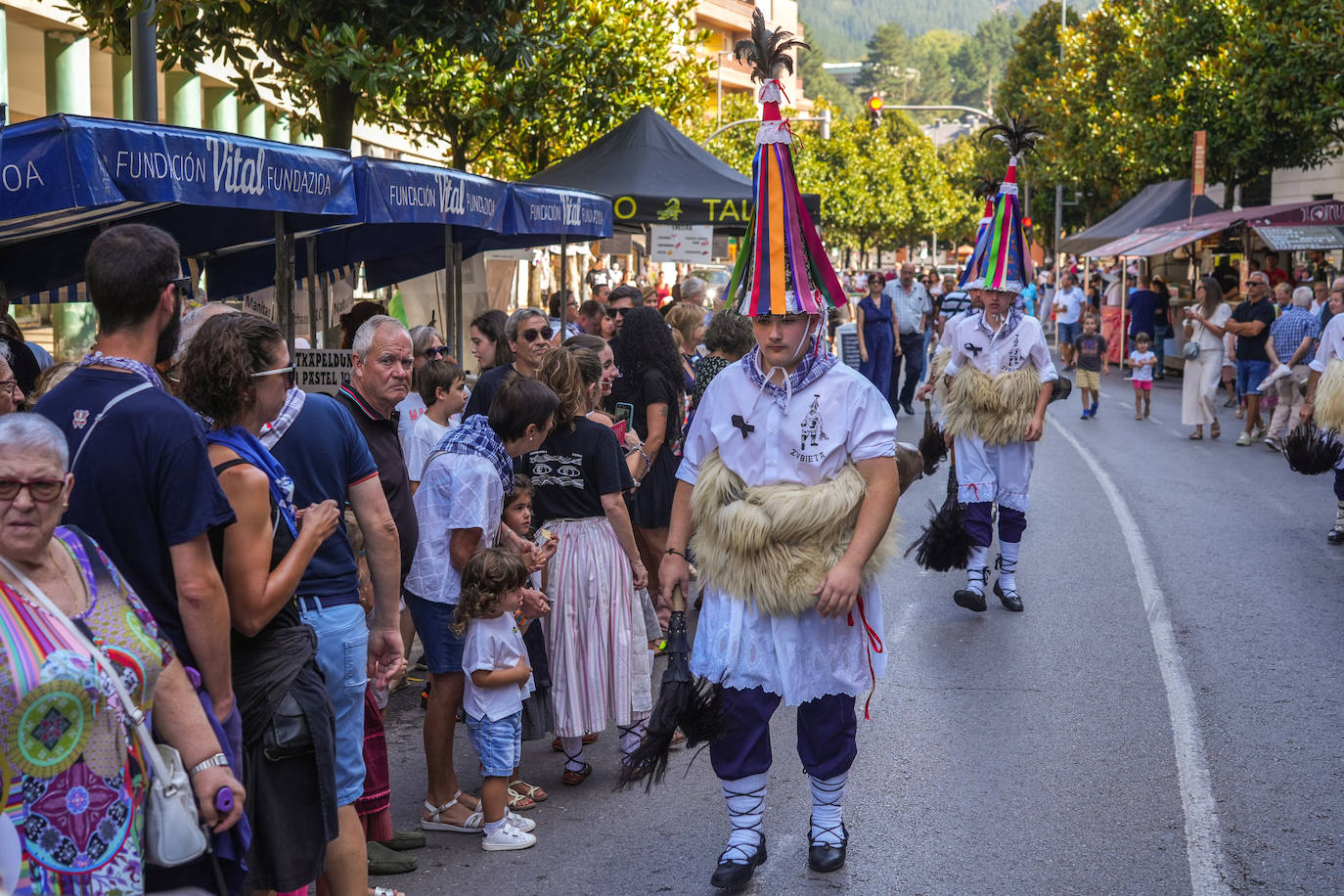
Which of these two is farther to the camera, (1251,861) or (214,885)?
(1251,861)

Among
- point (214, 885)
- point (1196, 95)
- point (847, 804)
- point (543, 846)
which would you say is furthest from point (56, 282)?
point (1196, 95)

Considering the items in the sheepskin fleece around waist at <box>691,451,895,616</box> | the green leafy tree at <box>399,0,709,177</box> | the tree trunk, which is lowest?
the sheepskin fleece around waist at <box>691,451,895,616</box>

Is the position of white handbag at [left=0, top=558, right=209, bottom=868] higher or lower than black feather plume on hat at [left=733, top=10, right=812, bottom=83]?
lower

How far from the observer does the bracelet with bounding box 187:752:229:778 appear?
9.91 ft

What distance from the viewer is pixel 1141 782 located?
561 cm

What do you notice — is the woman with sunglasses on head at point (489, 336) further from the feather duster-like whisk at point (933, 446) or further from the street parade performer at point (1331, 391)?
the street parade performer at point (1331, 391)

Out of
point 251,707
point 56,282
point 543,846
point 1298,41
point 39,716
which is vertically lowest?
point 543,846

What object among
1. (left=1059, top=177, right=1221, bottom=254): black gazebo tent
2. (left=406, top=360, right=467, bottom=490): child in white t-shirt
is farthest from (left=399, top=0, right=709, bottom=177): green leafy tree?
(left=1059, top=177, right=1221, bottom=254): black gazebo tent

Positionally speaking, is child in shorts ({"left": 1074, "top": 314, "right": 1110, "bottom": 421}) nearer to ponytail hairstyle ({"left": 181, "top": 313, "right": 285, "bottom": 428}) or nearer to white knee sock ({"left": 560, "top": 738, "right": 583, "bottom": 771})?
white knee sock ({"left": 560, "top": 738, "right": 583, "bottom": 771})

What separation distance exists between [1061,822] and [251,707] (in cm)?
307

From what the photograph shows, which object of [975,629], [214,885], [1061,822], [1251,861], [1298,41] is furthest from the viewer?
[1298,41]

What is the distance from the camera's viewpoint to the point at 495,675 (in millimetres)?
5145

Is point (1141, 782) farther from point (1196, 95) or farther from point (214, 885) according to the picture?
point (1196, 95)

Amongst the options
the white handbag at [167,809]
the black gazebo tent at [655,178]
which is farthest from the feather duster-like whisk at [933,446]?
the white handbag at [167,809]
